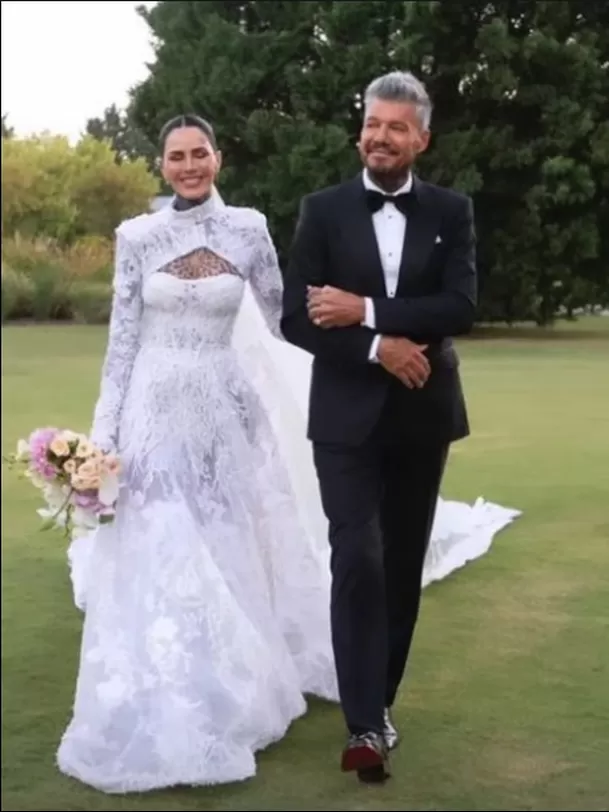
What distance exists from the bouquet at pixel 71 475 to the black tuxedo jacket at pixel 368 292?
0.43 m

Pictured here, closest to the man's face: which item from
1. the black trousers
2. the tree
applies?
the black trousers

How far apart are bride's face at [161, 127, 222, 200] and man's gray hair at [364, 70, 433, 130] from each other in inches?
19.2

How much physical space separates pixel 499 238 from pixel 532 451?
1117mm

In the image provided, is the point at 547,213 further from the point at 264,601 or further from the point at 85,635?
the point at 85,635

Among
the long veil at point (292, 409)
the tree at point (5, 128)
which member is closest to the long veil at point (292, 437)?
the long veil at point (292, 409)

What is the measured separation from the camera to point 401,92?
2627mm

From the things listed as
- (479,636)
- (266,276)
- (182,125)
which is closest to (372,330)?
(266,276)

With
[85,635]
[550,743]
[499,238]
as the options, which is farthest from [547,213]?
[85,635]

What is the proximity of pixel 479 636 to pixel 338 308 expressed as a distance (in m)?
1.56

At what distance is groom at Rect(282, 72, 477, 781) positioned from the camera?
2.63 metres

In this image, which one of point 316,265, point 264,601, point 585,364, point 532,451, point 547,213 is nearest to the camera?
point 316,265

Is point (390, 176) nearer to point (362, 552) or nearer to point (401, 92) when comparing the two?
point (401, 92)

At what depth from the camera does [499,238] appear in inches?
154

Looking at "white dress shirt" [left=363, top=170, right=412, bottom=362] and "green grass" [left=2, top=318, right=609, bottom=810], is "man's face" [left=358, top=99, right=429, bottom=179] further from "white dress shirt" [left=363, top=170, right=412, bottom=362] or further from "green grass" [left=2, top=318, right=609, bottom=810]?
"green grass" [left=2, top=318, right=609, bottom=810]
